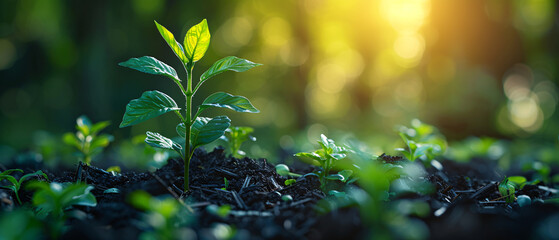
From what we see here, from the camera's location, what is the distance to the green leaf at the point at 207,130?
1.68 metres

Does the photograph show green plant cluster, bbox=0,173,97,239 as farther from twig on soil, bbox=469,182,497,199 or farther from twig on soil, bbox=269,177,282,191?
twig on soil, bbox=469,182,497,199

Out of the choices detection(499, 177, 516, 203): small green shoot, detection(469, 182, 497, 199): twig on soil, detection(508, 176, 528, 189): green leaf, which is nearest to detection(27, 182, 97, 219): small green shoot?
detection(469, 182, 497, 199): twig on soil

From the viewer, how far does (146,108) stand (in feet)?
5.14

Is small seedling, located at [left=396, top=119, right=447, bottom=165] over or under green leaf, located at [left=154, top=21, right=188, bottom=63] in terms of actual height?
over

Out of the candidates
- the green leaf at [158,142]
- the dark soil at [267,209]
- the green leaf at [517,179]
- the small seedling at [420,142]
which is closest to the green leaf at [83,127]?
the dark soil at [267,209]

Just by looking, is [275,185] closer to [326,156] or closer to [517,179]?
[326,156]

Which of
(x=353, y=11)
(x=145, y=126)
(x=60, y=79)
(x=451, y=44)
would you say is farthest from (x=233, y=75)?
(x=451, y=44)

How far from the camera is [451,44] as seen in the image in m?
11.4

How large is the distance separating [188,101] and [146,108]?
22 centimetres

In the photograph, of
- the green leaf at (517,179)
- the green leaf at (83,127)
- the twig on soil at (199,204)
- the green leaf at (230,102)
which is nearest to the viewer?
the twig on soil at (199,204)

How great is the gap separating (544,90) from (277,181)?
1825 cm

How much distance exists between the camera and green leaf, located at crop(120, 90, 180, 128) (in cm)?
153

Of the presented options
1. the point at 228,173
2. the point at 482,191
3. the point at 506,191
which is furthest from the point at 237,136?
the point at 506,191

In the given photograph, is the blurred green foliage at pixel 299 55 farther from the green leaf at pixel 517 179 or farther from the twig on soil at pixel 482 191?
the green leaf at pixel 517 179
